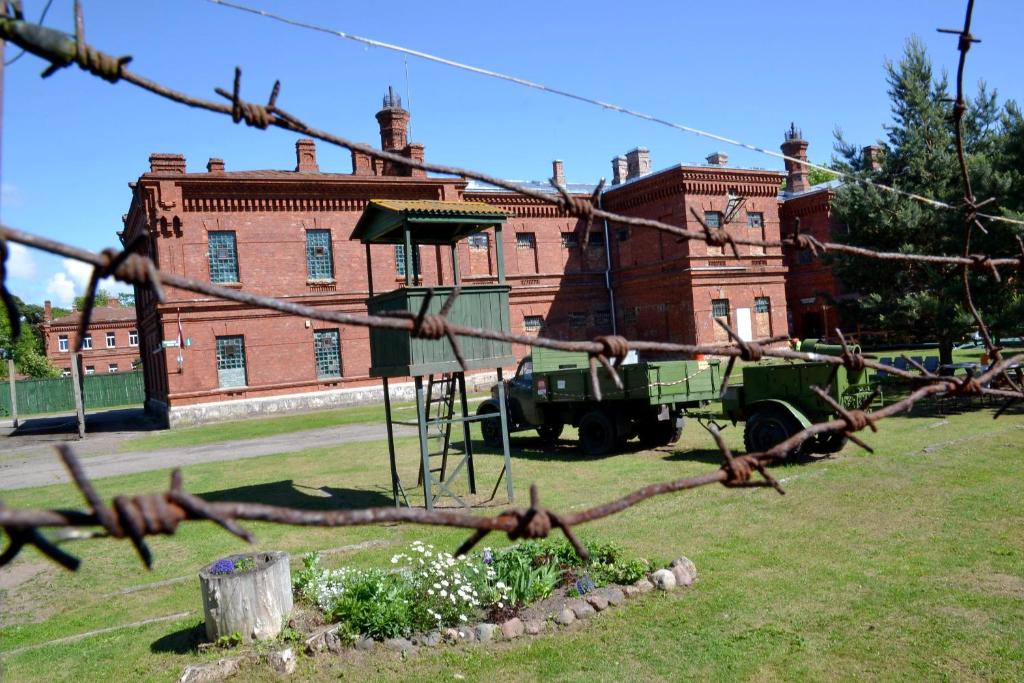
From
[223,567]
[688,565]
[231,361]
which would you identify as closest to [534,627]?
[688,565]

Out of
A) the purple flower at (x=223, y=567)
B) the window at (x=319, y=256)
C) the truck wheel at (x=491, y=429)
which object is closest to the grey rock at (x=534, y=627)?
the purple flower at (x=223, y=567)

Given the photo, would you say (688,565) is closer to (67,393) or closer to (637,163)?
(637,163)

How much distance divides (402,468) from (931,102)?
1766 cm

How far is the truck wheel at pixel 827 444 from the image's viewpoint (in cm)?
1258

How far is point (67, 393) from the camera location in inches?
1911

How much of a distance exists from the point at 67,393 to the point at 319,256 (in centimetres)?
3117

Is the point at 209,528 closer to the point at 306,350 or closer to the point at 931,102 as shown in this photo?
the point at 306,350

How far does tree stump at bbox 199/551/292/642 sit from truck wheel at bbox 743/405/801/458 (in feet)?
28.8

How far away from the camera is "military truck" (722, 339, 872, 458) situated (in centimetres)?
1224

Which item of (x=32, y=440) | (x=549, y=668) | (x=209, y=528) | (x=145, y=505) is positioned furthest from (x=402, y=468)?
(x=32, y=440)

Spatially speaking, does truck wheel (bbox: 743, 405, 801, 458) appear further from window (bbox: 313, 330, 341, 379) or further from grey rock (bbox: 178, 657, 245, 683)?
window (bbox: 313, 330, 341, 379)

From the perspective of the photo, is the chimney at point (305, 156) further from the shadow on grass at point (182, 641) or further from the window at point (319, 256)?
the shadow on grass at point (182, 641)

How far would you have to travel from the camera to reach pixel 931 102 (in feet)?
66.2

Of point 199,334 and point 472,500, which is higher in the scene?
point 199,334
